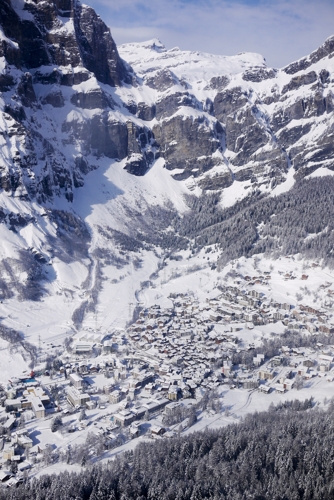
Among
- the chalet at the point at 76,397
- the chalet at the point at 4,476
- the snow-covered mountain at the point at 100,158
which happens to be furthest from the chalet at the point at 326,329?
the chalet at the point at 4,476

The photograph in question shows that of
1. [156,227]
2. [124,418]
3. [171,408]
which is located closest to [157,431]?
[124,418]

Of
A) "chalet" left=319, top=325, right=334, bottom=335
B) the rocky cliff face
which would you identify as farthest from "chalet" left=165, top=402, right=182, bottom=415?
the rocky cliff face

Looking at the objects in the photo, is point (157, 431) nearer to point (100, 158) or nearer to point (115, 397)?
point (115, 397)

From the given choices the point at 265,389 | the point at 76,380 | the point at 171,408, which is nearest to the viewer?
the point at 171,408

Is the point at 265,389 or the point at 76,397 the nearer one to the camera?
the point at 76,397

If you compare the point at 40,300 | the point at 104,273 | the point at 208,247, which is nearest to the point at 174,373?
the point at 40,300

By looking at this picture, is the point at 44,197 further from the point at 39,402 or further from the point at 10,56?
the point at 39,402

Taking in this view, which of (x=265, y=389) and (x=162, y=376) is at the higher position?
(x=162, y=376)
